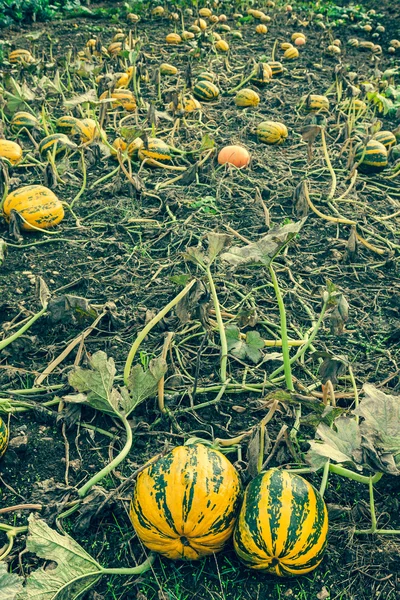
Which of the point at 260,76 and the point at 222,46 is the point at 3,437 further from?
the point at 222,46

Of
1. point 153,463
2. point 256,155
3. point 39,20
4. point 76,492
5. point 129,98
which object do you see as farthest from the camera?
point 39,20

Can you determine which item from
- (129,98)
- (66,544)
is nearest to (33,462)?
(66,544)

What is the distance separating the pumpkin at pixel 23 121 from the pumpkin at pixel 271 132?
199cm

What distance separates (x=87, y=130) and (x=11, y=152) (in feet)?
2.17

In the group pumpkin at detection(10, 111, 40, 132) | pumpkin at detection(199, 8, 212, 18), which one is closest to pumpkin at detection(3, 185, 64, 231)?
pumpkin at detection(10, 111, 40, 132)

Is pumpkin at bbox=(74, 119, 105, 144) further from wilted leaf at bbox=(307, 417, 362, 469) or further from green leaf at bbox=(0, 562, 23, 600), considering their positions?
green leaf at bbox=(0, 562, 23, 600)

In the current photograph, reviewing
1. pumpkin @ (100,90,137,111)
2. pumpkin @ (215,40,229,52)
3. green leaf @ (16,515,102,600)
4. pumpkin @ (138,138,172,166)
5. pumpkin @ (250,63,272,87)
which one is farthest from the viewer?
pumpkin @ (215,40,229,52)

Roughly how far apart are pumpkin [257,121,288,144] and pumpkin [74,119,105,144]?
1.50 m

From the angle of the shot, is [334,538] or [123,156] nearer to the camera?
[334,538]

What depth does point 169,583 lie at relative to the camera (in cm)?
203

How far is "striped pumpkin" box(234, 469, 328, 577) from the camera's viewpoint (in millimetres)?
1932

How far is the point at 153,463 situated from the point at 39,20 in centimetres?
952

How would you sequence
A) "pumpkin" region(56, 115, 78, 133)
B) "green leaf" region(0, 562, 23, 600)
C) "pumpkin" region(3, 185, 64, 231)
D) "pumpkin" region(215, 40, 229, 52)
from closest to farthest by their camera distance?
"green leaf" region(0, 562, 23, 600), "pumpkin" region(3, 185, 64, 231), "pumpkin" region(56, 115, 78, 133), "pumpkin" region(215, 40, 229, 52)

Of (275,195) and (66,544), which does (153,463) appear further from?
(275,195)
